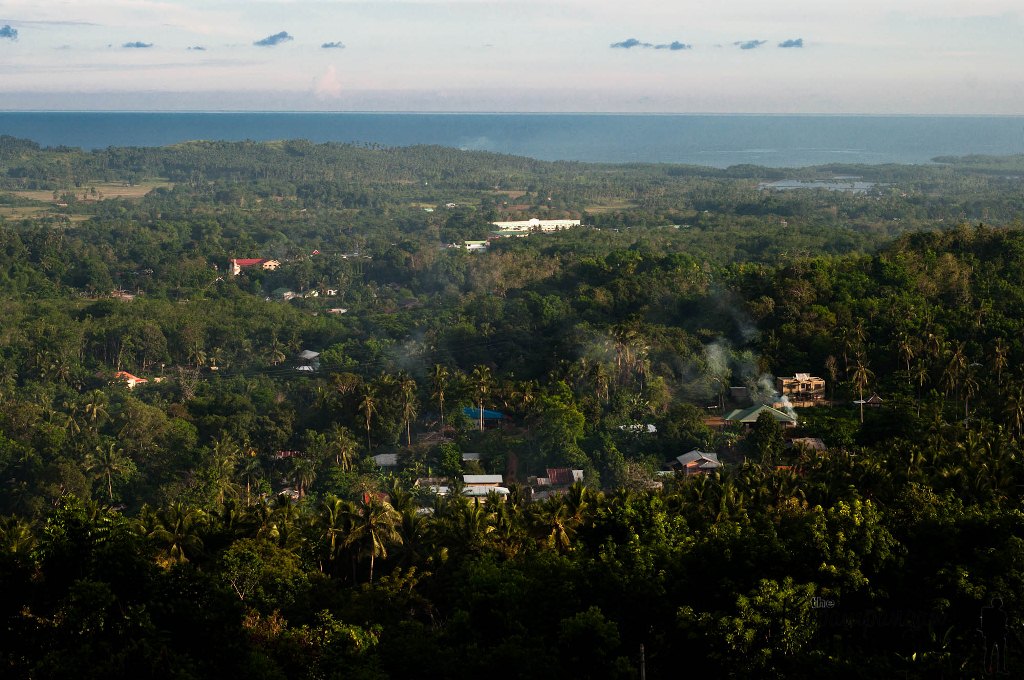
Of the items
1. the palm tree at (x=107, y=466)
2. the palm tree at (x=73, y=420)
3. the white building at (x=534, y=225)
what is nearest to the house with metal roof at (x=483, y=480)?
the palm tree at (x=107, y=466)

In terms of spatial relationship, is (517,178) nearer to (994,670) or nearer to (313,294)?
(313,294)

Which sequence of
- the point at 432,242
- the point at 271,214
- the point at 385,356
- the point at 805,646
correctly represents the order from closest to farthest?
1. the point at 805,646
2. the point at 385,356
3. the point at 432,242
4. the point at 271,214

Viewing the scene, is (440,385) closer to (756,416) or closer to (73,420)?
(756,416)

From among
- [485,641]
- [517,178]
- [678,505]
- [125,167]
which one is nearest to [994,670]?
[485,641]

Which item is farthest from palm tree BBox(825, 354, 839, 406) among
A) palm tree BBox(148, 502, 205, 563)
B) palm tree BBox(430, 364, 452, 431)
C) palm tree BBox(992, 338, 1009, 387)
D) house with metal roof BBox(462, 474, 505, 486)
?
palm tree BBox(148, 502, 205, 563)

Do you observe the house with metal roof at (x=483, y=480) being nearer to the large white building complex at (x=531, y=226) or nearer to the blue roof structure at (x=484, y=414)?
the blue roof structure at (x=484, y=414)

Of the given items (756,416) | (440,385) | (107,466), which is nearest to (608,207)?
(440,385)
